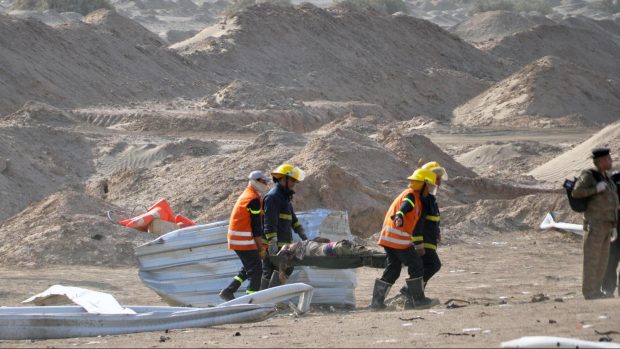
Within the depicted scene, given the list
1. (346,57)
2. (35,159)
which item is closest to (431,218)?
(35,159)

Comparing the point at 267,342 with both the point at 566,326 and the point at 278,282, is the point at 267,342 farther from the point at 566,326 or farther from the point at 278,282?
the point at 278,282

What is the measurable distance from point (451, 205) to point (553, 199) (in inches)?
100

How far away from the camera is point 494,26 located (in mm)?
67250

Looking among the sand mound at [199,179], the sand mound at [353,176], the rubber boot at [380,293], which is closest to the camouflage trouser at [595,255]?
the rubber boot at [380,293]

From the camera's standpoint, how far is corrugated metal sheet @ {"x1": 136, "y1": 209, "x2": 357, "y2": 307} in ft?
41.0

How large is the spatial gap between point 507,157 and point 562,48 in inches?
1193

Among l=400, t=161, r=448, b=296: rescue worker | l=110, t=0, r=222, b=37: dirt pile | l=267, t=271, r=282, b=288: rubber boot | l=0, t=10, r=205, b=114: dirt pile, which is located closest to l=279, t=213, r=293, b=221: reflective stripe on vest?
l=267, t=271, r=282, b=288: rubber boot

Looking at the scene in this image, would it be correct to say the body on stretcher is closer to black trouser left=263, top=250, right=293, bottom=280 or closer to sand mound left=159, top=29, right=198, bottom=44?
black trouser left=263, top=250, right=293, bottom=280

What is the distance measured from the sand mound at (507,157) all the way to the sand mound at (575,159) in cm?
84

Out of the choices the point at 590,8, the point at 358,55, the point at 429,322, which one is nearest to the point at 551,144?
the point at 358,55

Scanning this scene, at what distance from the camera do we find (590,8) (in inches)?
3883

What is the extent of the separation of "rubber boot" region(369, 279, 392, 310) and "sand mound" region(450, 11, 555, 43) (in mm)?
54749

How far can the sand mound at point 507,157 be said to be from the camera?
97.4 ft

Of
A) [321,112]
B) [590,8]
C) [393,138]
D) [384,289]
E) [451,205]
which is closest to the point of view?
[384,289]
